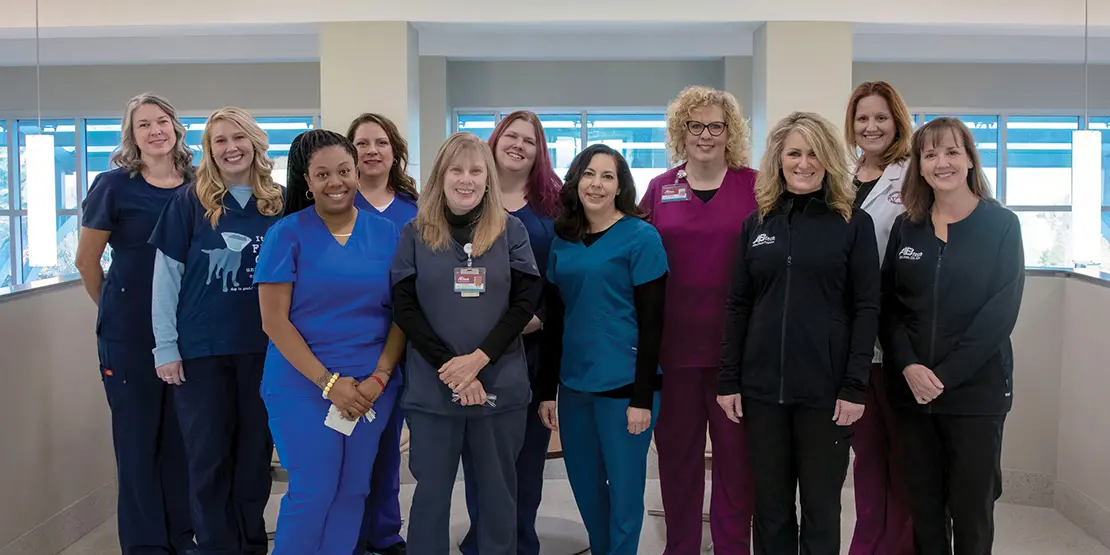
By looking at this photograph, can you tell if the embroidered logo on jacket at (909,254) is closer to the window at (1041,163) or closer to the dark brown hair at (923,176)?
the dark brown hair at (923,176)

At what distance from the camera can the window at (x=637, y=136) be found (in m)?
9.57

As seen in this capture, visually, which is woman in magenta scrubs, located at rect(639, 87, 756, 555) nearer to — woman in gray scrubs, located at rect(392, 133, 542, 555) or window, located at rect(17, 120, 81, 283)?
woman in gray scrubs, located at rect(392, 133, 542, 555)

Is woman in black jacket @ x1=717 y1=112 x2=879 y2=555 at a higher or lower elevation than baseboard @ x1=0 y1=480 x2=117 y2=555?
higher

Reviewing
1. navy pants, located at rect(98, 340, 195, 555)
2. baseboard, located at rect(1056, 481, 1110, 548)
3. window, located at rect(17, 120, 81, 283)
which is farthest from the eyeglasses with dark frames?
window, located at rect(17, 120, 81, 283)

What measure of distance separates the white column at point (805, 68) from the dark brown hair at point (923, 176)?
3.59 m

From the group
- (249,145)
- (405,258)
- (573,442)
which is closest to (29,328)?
(249,145)

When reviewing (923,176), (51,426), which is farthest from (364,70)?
(923,176)

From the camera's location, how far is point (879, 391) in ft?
8.34

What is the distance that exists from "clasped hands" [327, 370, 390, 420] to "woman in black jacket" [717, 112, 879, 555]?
3.22 ft

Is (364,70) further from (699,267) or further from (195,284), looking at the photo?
(699,267)

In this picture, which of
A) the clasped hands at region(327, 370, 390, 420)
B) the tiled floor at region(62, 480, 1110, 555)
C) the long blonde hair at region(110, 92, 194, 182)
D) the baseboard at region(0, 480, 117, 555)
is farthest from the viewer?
the tiled floor at region(62, 480, 1110, 555)

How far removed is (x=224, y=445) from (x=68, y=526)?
3.50 feet

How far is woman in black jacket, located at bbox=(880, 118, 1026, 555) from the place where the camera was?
7.30 feet

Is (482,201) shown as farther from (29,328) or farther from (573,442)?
(29,328)
